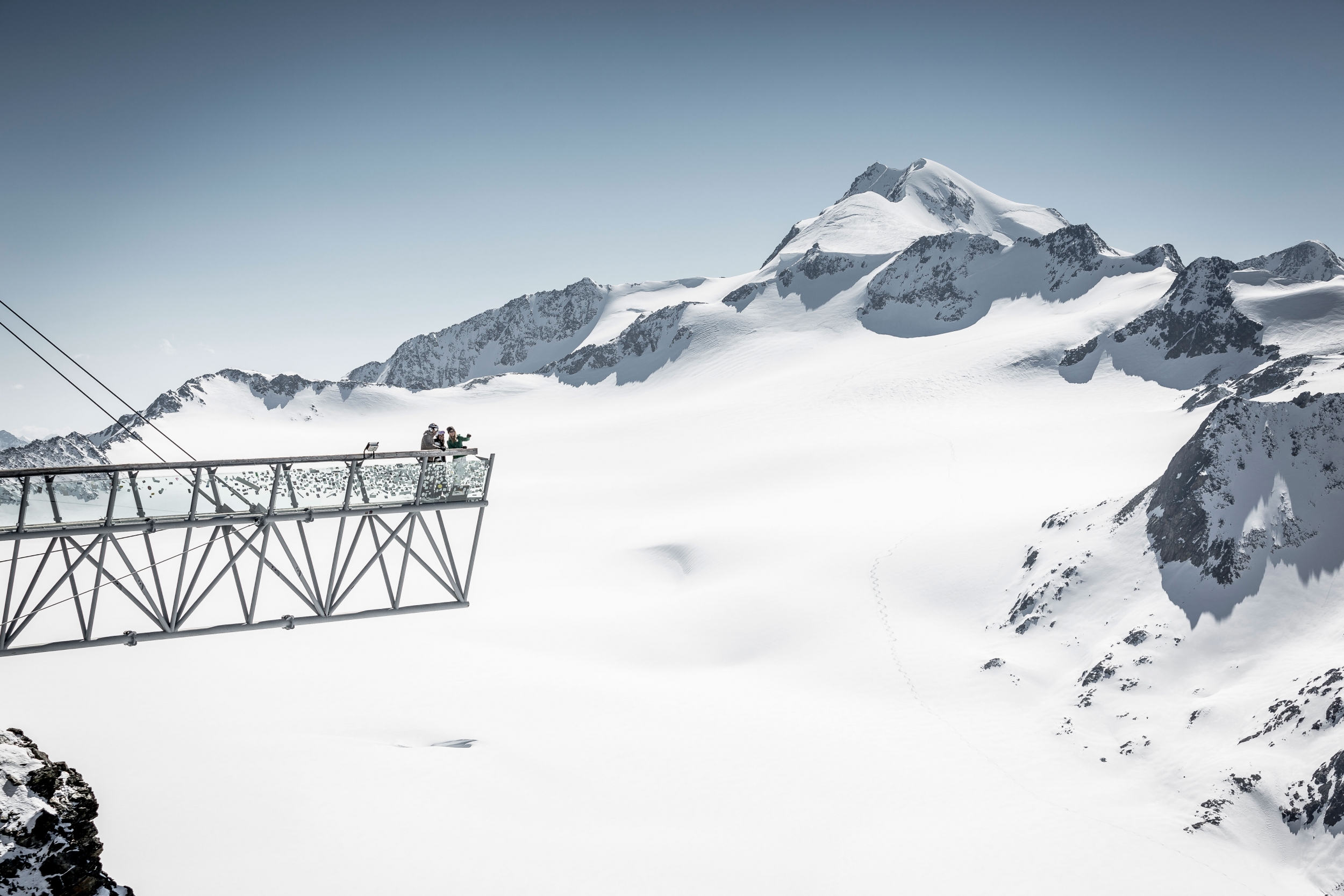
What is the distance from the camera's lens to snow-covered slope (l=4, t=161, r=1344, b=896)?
740 inches

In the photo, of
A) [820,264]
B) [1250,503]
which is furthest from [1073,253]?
[1250,503]

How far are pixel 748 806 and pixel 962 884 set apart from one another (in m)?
5.96

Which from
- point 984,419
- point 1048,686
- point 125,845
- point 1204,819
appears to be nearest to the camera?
point 125,845

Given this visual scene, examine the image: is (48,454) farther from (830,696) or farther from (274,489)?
(274,489)

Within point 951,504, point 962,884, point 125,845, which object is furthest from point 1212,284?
point 125,845

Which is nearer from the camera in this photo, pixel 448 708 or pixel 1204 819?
pixel 1204 819

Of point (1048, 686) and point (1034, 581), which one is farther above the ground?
point (1034, 581)

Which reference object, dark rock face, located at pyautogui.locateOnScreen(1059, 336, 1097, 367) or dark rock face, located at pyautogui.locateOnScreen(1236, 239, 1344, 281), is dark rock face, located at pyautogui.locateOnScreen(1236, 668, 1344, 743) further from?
dark rock face, located at pyautogui.locateOnScreen(1236, 239, 1344, 281)

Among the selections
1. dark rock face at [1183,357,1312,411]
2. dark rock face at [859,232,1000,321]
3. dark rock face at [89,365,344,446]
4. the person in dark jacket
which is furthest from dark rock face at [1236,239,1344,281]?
dark rock face at [89,365,344,446]

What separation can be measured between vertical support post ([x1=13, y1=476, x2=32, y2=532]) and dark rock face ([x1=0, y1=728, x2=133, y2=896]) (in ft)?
12.9

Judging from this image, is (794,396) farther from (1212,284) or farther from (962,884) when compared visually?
(962,884)

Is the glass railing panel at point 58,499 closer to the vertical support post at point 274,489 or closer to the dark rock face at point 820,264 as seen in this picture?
the vertical support post at point 274,489

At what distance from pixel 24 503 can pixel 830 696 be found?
90.2 feet

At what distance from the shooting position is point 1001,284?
421ft
